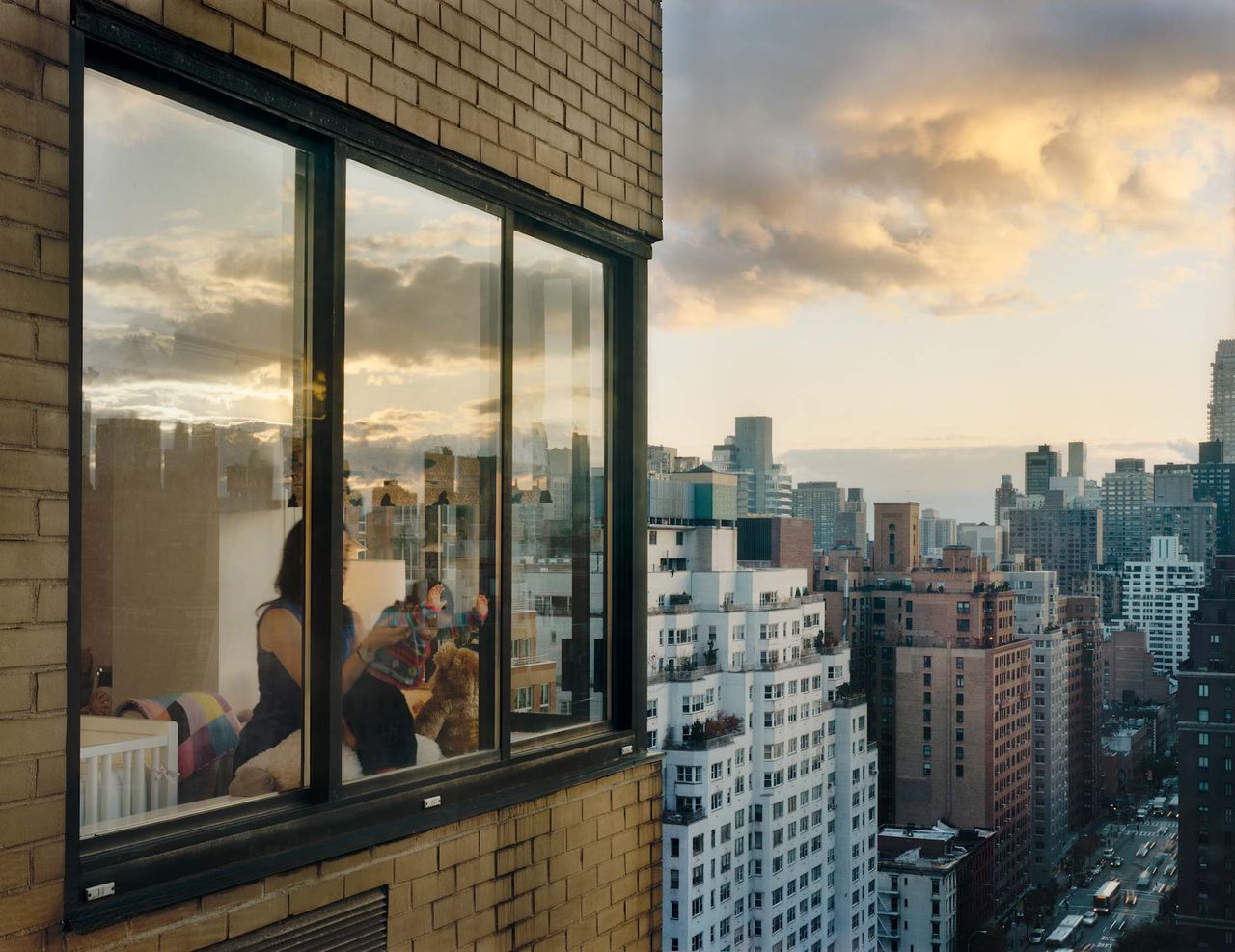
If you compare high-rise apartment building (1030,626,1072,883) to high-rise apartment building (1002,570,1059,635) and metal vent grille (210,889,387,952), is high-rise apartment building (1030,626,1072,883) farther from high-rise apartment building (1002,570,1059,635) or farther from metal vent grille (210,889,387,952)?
metal vent grille (210,889,387,952)

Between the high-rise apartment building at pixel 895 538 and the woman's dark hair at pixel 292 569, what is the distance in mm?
19996

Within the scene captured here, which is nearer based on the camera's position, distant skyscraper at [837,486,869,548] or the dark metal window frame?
the dark metal window frame

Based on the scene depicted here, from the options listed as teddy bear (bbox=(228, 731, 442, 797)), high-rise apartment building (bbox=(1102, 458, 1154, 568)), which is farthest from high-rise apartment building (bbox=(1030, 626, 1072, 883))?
teddy bear (bbox=(228, 731, 442, 797))

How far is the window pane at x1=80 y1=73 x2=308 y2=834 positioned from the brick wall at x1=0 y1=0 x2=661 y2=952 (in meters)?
0.11

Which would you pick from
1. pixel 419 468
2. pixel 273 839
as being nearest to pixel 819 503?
pixel 419 468

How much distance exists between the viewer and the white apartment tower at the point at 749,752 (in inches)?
774

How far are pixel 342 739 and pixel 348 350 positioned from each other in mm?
750

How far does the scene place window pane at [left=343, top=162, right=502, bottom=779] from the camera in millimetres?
2232

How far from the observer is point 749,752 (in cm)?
2244

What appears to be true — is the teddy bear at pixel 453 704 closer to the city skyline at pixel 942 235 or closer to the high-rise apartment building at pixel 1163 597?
the city skyline at pixel 942 235

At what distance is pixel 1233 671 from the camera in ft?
46.3

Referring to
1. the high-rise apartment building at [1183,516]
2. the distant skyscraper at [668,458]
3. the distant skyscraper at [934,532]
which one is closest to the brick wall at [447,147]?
the distant skyscraper at [668,458]

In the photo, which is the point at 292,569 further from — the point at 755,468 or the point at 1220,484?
the point at 755,468

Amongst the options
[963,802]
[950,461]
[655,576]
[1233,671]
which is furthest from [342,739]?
[963,802]
